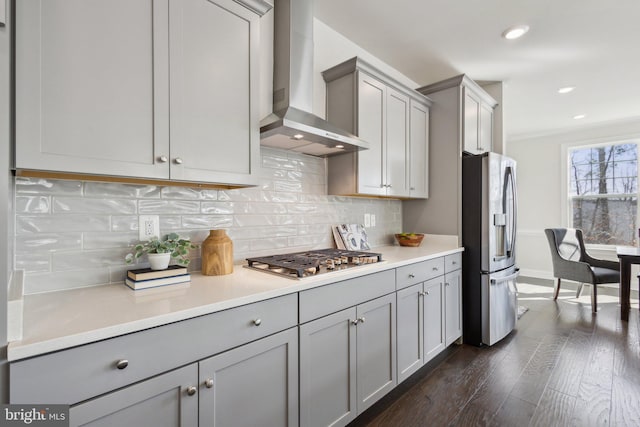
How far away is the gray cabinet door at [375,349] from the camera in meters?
1.77

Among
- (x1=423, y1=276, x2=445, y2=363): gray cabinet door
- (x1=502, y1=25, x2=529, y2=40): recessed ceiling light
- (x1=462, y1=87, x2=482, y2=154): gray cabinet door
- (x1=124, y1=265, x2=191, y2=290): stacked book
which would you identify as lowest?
(x1=423, y1=276, x2=445, y2=363): gray cabinet door

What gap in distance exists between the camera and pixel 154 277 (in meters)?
1.37

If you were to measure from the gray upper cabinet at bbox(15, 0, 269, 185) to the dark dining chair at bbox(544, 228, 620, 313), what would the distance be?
4358mm

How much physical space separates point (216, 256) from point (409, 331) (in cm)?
141

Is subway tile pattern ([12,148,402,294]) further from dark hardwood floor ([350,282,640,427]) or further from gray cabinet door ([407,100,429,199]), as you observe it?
dark hardwood floor ([350,282,640,427])

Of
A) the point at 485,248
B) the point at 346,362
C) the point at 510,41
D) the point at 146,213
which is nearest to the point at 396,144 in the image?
Answer: the point at 485,248

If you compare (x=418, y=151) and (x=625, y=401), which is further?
(x=418, y=151)

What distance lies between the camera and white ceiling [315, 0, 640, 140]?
229cm

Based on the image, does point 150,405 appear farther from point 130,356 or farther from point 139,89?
point 139,89

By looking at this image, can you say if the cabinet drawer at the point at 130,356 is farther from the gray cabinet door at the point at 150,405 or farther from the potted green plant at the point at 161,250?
the potted green plant at the point at 161,250

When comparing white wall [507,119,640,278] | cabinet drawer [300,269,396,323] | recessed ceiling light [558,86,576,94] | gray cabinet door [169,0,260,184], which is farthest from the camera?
white wall [507,119,640,278]

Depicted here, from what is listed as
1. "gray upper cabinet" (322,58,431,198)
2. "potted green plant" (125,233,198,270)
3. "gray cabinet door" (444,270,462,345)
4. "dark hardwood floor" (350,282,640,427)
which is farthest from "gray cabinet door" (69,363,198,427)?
"gray cabinet door" (444,270,462,345)

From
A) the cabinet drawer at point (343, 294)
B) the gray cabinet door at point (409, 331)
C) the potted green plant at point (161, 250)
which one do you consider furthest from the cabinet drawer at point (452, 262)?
the potted green plant at point (161, 250)

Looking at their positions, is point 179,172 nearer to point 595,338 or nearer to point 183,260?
point 183,260
